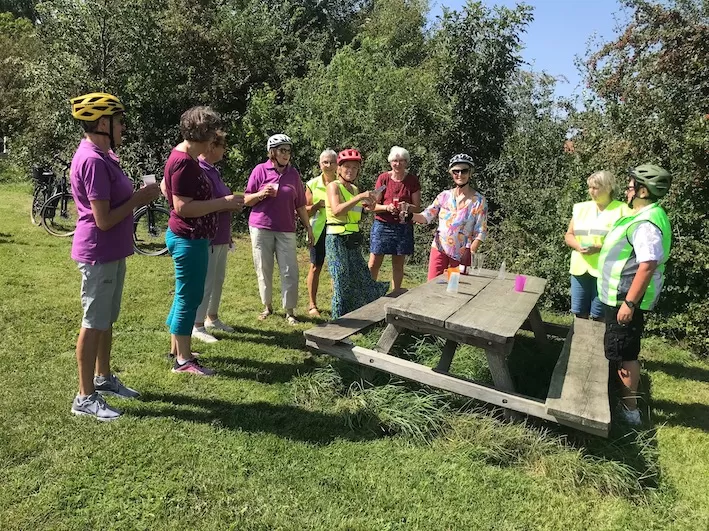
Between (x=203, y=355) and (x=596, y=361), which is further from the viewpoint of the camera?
(x=203, y=355)

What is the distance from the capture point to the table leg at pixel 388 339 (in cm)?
372

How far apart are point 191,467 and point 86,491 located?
509mm

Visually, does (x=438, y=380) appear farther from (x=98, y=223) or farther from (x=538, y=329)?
(x=98, y=223)

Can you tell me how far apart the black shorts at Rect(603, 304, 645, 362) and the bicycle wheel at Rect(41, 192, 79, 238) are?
786 centimetres

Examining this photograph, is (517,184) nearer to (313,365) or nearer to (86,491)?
(313,365)

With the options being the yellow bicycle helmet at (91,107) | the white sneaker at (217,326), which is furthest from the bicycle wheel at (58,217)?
the yellow bicycle helmet at (91,107)

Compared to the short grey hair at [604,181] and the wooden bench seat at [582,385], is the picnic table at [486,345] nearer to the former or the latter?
the wooden bench seat at [582,385]

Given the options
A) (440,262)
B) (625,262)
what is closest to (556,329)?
(440,262)

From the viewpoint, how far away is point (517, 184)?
7.45 metres

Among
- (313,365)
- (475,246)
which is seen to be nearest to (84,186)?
(313,365)

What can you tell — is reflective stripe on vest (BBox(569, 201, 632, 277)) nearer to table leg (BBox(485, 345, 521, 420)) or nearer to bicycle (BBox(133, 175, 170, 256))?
table leg (BBox(485, 345, 521, 420))

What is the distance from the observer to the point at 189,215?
3.44 m

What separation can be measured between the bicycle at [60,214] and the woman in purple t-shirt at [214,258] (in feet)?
15.4

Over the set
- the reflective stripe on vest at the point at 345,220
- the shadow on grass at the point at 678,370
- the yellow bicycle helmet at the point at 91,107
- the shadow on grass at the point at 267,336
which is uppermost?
the yellow bicycle helmet at the point at 91,107
